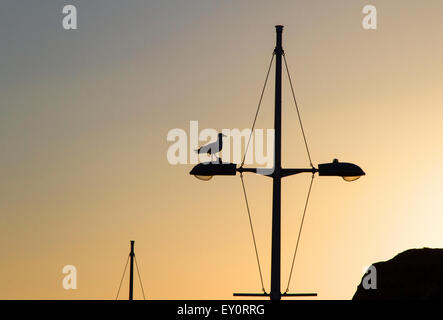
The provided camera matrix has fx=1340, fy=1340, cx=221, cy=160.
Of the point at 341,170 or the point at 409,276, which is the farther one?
the point at 409,276

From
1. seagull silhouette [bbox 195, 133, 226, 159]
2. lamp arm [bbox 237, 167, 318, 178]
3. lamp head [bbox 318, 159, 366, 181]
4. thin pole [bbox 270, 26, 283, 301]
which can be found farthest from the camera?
seagull silhouette [bbox 195, 133, 226, 159]

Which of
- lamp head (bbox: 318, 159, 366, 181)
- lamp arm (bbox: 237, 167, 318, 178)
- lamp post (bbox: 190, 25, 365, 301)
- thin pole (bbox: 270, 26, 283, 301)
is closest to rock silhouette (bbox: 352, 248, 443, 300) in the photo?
lamp head (bbox: 318, 159, 366, 181)

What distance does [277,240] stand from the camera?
103 ft

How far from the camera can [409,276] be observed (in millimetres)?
67562

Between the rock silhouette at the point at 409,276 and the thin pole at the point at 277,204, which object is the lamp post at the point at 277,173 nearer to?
the thin pole at the point at 277,204

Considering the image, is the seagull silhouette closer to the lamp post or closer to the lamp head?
the lamp post

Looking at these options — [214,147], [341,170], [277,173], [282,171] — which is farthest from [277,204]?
[214,147]

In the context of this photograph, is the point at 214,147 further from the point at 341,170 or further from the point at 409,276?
the point at 409,276

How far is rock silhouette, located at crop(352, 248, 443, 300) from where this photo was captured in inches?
2608
